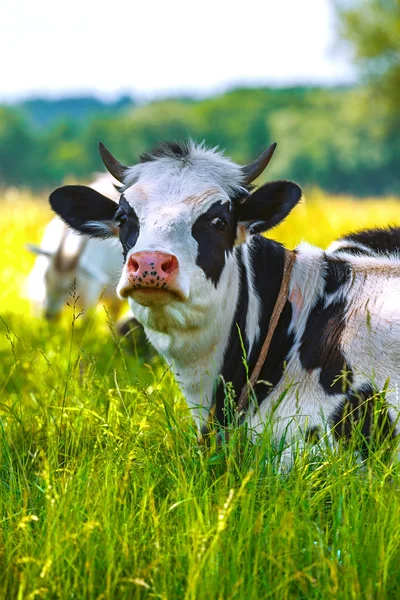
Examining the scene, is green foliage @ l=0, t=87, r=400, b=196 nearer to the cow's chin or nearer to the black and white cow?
the black and white cow

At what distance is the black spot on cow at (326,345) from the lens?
12.5 feet

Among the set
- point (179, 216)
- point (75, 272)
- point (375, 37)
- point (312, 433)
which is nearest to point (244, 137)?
point (375, 37)

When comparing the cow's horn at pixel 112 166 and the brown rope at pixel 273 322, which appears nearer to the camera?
the brown rope at pixel 273 322

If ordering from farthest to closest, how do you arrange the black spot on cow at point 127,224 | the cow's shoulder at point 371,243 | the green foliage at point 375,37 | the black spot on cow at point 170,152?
the green foliage at point 375,37 → the cow's shoulder at point 371,243 → the black spot on cow at point 170,152 → the black spot on cow at point 127,224

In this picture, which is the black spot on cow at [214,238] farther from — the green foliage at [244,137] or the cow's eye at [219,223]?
the green foliage at [244,137]

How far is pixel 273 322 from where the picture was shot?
159 inches

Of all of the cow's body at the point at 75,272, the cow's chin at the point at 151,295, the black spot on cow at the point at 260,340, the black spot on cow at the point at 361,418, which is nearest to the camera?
the cow's chin at the point at 151,295

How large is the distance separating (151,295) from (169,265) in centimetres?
16

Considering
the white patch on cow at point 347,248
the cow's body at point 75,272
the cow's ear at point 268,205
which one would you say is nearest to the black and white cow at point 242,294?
the cow's ear at point 268,205

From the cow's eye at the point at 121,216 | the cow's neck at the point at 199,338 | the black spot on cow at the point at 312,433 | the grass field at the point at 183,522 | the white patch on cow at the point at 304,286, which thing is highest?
the cow's eye at the point at 121,216

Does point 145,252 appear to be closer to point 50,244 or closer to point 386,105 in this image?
point 50,244

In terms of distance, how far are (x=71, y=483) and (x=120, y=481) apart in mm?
255

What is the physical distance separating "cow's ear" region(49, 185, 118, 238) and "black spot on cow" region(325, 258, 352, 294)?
3.76 feet

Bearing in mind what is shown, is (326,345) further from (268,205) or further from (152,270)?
(152,270)
